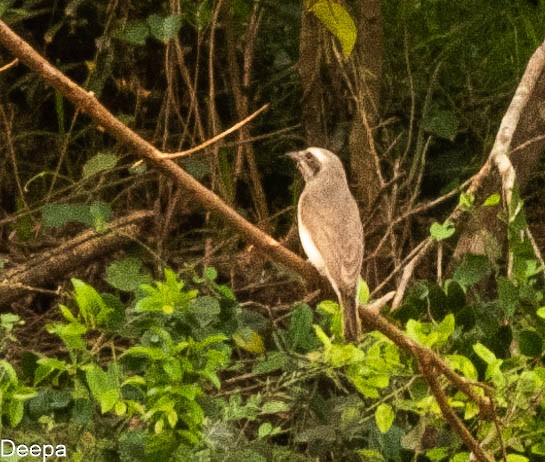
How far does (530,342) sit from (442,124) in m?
1.42

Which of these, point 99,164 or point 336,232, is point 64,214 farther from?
point 336,232

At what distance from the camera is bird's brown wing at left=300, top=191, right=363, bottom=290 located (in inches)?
109

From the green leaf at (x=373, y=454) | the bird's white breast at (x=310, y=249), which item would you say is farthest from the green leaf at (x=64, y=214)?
the green leaf at (x=373, y=454)

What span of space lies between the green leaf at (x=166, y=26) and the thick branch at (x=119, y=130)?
1452 mm

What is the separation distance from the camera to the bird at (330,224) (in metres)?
2.72

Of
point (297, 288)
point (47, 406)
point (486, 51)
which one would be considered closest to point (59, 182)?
point (297, 288)

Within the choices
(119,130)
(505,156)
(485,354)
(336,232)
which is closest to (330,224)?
(336,232)

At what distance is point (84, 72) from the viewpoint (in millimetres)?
3951

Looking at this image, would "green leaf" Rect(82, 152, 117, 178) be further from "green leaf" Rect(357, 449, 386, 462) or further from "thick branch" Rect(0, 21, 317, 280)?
"thick branch" Rect(0, 21, 317, 280)

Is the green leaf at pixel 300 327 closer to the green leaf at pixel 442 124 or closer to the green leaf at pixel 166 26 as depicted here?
the green leaf at pixel 166 26

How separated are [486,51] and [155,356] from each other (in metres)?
2.19

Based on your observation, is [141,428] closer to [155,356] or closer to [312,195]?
[155,356]

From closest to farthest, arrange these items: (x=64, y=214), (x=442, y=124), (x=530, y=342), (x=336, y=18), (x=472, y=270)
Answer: (x=530, y=342) < (x=472, y=270) < (x=336, y=18) < (x=64, y=214) < (x=442, y=124)

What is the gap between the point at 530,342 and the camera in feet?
7.45
